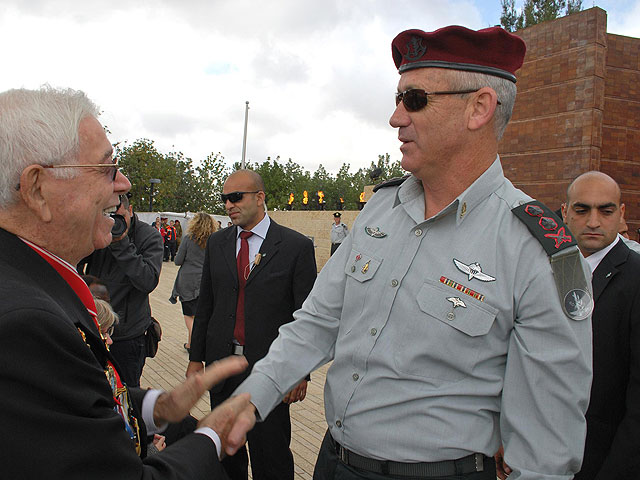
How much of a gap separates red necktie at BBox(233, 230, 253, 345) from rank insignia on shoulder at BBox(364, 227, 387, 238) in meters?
1.90

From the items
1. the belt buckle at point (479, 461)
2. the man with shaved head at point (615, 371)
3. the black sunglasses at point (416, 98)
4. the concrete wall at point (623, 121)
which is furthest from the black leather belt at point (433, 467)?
the concrete wall at point (623, 121)

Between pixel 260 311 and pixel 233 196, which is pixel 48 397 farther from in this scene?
pixel 233 196

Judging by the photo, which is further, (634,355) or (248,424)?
(634,355)

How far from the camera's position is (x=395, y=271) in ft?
6.26

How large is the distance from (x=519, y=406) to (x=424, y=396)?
0.97ft

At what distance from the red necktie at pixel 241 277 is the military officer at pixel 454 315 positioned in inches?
68.0

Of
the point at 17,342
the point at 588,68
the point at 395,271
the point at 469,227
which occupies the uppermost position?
the point at 588,68

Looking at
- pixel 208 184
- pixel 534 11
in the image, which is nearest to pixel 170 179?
pixel 208 184

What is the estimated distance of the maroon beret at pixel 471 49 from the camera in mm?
1855

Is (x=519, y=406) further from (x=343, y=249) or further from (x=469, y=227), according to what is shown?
(x=343, y=249)

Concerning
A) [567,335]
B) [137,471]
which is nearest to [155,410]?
[137,471]

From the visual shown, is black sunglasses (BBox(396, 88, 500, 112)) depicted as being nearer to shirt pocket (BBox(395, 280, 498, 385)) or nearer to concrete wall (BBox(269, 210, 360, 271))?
shirt pocket (BBox(395, 280, 498, 385))

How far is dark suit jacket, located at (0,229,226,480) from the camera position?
3.73ft

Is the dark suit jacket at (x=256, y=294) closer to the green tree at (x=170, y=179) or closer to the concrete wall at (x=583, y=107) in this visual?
the concrete wall at (x=583, y=107)
